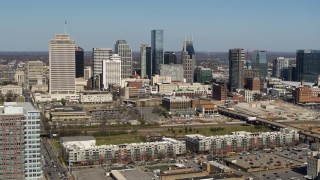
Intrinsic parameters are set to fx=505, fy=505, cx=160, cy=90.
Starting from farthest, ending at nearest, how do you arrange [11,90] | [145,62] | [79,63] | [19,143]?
[145,62]
[79,63]
[11,90]
[19,143]

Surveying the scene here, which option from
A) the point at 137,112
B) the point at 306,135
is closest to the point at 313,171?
the point at 306,135

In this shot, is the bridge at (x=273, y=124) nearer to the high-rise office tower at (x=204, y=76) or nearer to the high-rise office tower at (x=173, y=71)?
the high-rise office tower at (x=173, y=71)

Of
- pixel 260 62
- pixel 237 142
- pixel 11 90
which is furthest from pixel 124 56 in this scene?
pixel 237 142

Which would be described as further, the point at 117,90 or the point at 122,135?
the point at 117,90

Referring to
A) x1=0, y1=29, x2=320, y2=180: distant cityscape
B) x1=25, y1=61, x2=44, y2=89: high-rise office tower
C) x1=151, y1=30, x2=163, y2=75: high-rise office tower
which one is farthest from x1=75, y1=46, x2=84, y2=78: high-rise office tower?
x1=151, y1=30, x2=163, y2=75: high-rise office tower

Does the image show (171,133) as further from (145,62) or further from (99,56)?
(145,62)

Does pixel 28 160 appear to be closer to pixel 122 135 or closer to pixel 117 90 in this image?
pixel 122 135
